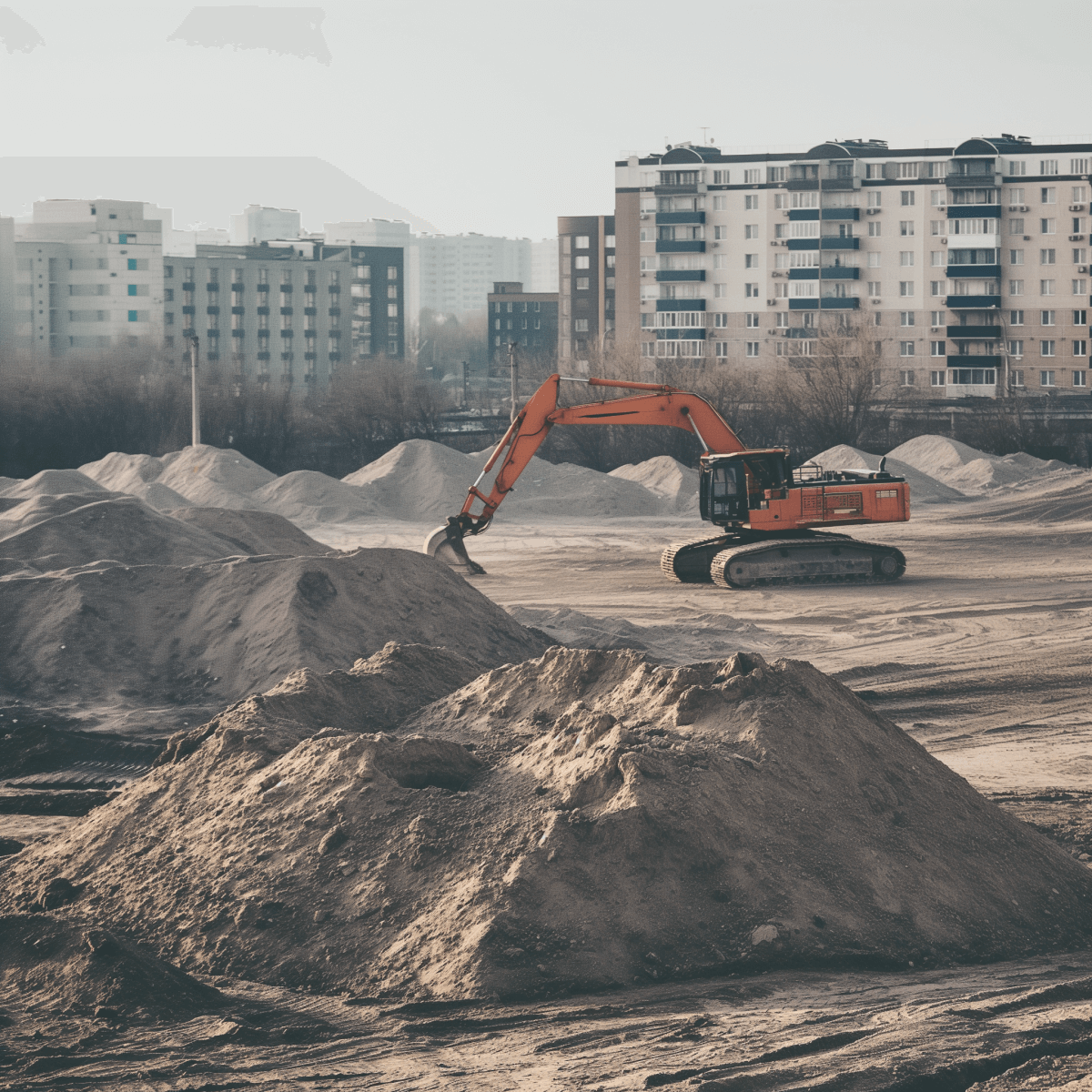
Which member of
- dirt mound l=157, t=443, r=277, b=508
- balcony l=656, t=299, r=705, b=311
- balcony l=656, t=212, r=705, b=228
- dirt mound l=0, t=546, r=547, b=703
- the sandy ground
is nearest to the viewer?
the sandy ground

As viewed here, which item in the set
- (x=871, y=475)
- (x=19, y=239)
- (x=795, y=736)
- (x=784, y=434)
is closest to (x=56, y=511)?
(x=871, y=475)

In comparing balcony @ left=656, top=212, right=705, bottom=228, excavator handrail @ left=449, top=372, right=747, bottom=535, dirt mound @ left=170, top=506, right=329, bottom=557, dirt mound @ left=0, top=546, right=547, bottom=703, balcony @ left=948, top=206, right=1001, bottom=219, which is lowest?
dirt mound @ left=0, top=546, right=547, bottom=703

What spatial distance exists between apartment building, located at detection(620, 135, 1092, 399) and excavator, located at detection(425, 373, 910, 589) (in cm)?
4926

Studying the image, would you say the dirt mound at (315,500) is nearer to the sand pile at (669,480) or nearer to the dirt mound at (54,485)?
the dirt mound at (54,485)

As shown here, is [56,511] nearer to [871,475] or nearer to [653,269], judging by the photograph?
[871,475]

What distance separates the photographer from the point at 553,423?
23609 millimetres

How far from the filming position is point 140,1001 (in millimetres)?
7125

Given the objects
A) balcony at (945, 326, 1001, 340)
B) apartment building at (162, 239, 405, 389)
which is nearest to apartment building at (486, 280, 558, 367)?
apartment building at (162, 239, 405, 389)

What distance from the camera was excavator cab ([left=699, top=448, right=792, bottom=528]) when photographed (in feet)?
76.1

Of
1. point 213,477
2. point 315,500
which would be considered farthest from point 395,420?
point 315,500

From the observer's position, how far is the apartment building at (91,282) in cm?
9538

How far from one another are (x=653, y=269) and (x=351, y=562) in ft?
234

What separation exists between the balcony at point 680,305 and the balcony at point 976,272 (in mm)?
14314

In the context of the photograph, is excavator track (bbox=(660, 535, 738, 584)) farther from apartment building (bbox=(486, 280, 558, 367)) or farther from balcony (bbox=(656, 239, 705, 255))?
apartment building (bbox=(486, 280, 558, 367))
